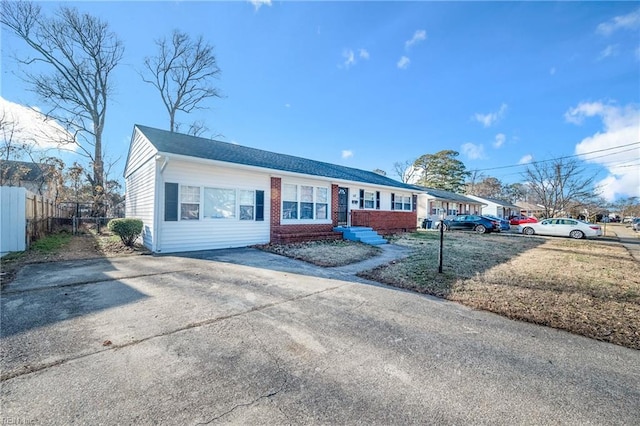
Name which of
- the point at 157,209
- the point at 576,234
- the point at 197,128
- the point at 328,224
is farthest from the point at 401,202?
the point at 197,128

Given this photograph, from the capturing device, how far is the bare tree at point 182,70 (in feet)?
76.3

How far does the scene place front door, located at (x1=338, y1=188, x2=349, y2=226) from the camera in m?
14.1

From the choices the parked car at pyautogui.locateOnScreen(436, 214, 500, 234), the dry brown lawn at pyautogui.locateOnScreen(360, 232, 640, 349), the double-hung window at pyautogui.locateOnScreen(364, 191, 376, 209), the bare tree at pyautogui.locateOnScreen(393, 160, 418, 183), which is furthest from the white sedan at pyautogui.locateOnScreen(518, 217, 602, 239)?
the bare tree at pyautogui.locateOnScreen(393, 160, 418, 183)

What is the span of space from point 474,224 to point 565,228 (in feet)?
18.1

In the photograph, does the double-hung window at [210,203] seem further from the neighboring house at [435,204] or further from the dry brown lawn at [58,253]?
the neighboring house at [435,204]

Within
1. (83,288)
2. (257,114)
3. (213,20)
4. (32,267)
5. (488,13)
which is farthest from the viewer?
(257,114)

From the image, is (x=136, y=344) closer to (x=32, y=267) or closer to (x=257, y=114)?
(x=32, y=267)

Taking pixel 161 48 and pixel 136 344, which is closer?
pixel 136 344

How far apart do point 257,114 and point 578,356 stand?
18712mm

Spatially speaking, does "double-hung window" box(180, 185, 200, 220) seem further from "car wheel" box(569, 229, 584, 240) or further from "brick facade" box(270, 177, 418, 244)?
"car wheel" box(569, 229, 584, 240)

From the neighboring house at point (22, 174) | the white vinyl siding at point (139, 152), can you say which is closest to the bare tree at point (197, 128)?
the neighboring house at point (22, 174)

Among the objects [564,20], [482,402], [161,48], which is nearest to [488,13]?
[564,20]

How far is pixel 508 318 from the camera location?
401 centimetres

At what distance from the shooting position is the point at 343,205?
14.2 m
